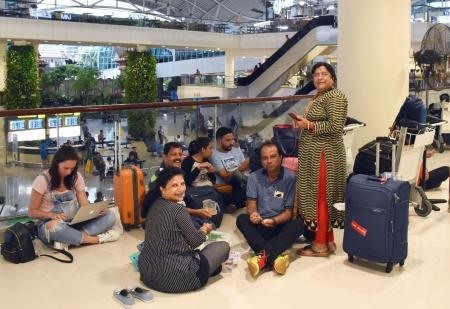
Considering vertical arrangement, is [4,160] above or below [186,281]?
above

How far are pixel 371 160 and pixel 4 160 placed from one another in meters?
3.39

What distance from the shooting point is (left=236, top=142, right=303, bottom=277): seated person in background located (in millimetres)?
4008

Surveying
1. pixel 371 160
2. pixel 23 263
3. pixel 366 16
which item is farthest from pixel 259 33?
pixel 23 263

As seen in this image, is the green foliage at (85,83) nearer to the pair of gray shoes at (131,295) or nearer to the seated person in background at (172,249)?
the seated person in background at (172,249)

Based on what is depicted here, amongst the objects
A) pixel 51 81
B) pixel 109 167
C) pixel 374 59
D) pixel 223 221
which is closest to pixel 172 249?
pixel 223 221

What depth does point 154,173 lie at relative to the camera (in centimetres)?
566

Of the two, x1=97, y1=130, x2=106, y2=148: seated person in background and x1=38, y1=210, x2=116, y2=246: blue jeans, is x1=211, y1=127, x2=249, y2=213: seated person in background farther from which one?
x1=38, y1=210, x2=116, y2=246: blue jeans

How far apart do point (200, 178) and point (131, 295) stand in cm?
215

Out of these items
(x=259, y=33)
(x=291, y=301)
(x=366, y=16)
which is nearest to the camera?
(x=291, y=301)

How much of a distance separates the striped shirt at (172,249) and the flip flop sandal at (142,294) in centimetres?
11

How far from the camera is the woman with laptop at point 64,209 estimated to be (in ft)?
14.3

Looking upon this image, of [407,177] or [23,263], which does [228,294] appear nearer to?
[23,263]

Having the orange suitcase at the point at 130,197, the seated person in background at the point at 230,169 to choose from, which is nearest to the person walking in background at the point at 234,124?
the seated person in background at the point at 230,169

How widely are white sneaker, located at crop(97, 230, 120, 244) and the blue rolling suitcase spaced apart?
195 centimetres
